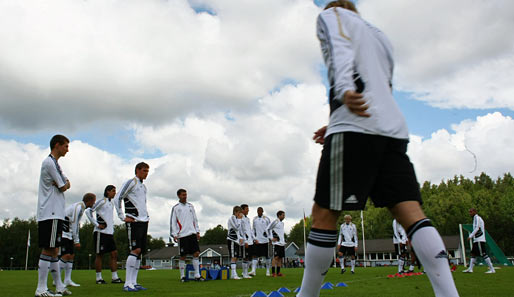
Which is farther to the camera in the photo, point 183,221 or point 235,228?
point 235,228

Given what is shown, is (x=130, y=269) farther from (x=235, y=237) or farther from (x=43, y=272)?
(x=235, y=237)

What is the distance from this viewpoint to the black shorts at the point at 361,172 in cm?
271

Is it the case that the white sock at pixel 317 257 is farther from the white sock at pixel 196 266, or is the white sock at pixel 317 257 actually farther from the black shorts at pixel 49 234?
the white sock at pixel 196 266

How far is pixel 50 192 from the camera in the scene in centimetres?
719

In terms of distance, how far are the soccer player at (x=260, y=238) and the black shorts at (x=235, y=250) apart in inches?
54.6

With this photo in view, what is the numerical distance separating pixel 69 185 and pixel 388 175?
239 inches

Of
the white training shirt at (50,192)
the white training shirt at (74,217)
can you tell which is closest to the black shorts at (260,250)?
the white training shirt at (74,217)

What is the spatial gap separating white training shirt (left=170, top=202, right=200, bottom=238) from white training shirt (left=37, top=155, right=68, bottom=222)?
634cm

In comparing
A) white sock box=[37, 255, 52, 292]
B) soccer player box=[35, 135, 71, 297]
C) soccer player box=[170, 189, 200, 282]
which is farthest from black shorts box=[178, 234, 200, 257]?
white sock box=[37, 255, 52, 292]

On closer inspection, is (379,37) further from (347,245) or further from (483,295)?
(347,245)

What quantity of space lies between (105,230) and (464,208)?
82812 millimetres

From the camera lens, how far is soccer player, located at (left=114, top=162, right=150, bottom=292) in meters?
9.76

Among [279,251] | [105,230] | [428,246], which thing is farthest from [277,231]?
[428,246]

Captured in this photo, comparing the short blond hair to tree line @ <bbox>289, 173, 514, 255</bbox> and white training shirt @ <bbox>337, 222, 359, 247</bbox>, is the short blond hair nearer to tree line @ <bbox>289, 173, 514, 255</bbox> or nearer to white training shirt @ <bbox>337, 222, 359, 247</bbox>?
white training shirt @ <bbox>337, 222, 359, 247</bbox>
